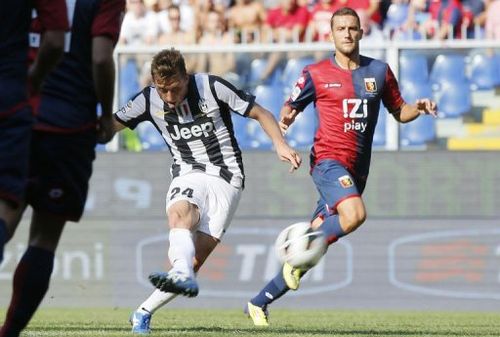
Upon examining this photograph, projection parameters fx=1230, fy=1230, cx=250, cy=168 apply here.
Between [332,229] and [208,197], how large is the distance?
145cm

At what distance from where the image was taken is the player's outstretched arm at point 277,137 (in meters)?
8.71

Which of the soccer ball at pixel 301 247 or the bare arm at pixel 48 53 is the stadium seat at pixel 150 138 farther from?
the bare arm at pixel 48 53

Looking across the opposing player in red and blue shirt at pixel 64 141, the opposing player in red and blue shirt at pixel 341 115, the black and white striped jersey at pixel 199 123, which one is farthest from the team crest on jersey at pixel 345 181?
the opposing player in red and blue shirt at pixel 64 141

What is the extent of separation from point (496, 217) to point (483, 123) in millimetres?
1168

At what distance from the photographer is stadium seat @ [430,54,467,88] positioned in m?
14.9

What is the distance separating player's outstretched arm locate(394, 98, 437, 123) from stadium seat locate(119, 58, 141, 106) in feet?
16.8

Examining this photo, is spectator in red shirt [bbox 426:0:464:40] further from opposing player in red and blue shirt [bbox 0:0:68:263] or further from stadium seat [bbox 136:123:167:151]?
opposing player in red and blue shirt [bbox 0:0:68:263]

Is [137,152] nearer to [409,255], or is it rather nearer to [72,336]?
[409,255]

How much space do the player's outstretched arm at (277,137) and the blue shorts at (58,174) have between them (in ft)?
8.73

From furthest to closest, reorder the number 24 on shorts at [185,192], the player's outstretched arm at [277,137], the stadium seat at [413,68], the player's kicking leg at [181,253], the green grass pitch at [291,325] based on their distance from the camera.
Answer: the stadium seat at [413,68] < the number 24 on shorts at [185,192] < the green grass pitch at [291,325] < the player's outstretched arm at [277,137] < the player's kicking leg at [181,253]

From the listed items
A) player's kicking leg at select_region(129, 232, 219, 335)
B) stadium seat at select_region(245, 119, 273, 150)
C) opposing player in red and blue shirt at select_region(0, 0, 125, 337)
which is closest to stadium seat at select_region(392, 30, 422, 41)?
stadium seat at select_region(245, 119, 273, 150)

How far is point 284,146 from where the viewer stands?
28.7 ft

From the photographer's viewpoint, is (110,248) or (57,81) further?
(110,248)

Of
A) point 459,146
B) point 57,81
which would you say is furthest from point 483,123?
point 57,81
